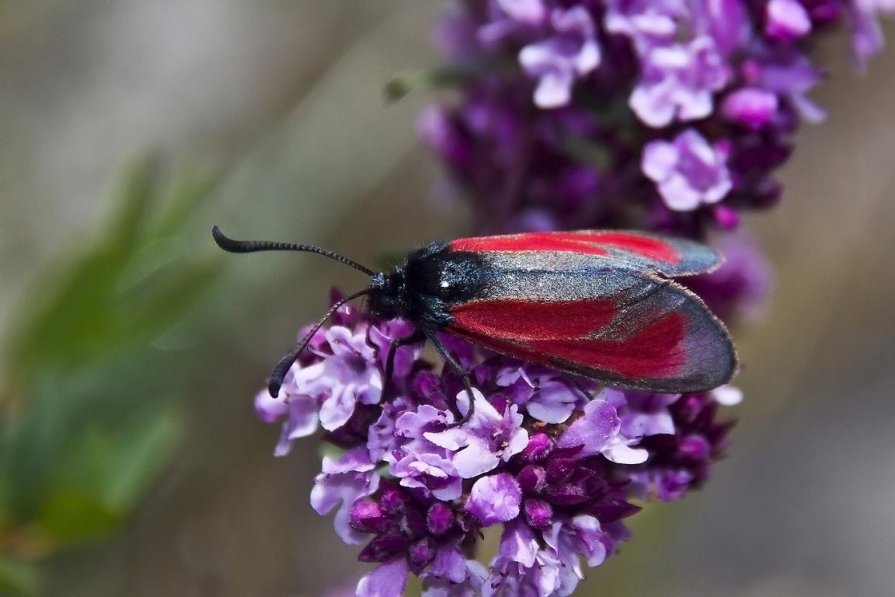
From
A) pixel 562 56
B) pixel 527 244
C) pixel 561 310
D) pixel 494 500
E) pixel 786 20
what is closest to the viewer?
pixel 494 500

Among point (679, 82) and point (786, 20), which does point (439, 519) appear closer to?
point (679, 82)

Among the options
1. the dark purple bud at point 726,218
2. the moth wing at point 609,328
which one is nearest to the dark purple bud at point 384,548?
the moth wing at point 609,328

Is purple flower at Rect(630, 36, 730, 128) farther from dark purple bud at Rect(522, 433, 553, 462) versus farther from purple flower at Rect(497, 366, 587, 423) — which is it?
dark purple bud at Rect(522, 433, 553, 462)

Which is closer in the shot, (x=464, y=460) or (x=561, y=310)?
(x=464, y=460)

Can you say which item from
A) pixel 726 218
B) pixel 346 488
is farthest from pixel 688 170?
pixel 346 488

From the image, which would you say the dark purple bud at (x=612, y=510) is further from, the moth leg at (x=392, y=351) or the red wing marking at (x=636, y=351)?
the moth leg at (x=392, y=351)

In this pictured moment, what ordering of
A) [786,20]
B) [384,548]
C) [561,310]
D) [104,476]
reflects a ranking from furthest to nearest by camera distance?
[104,476] → [786,20] → [561,310] → [384,548]
